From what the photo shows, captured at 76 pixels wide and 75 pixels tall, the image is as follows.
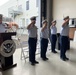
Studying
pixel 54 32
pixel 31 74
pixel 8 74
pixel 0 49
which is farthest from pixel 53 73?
pixel 54 32

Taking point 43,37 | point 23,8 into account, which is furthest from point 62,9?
point 43,37

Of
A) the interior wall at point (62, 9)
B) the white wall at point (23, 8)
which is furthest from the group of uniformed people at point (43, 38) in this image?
the interior wall at point (62, 9)

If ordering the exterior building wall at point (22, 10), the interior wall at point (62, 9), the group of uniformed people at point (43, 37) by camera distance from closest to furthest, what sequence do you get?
the group of uniformed people at point (43, 37) < the exterior building wall at point (22, 10) < the interior wall at point (62, 9)

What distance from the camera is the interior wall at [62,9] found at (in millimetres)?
8984

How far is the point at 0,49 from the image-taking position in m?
3.57

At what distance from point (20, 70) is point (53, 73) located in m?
0.95

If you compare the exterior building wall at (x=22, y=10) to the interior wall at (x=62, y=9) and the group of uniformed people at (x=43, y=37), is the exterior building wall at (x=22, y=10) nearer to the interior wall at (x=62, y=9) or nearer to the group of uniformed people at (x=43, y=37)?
the interior wall at (x=62, y=9)

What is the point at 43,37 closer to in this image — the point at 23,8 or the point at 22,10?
the point at 22,10

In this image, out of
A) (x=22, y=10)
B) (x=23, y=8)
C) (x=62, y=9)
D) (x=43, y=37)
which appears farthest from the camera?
(x=62, y=9)

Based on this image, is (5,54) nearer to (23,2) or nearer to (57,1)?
(23,2)

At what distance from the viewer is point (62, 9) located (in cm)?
952

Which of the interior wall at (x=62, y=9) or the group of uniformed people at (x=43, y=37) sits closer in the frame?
the group of uniformed people at (x=43, y=37)

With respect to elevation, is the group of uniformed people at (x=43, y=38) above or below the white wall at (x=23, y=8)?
below

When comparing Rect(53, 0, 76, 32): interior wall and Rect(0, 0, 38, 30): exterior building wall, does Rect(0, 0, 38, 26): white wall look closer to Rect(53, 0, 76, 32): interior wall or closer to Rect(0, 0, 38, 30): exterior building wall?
Rect(0, 0, 38, 30): exterior building wall
